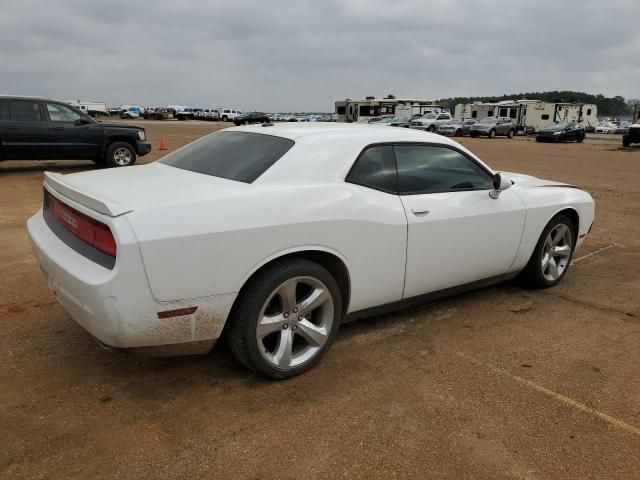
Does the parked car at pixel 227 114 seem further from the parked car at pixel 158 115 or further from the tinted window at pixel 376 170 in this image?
the tinted window at pixel 376 170

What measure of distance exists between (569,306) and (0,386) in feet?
13.6

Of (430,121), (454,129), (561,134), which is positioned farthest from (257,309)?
(430,121)

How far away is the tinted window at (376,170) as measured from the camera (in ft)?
11.2

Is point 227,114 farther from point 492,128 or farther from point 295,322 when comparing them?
point 295,322

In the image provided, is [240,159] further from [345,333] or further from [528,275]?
[528,275]

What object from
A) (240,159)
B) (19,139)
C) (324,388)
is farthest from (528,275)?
(19,139)

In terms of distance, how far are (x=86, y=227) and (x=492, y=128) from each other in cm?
3749

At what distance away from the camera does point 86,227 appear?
9.08ft

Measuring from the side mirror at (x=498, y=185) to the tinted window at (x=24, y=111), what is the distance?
34.9ft

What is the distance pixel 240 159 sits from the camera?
11.2ft

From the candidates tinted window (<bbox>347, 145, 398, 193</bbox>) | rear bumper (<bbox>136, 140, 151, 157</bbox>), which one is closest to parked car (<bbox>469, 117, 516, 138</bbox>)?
rear bumper (<bbox>136, 140, 151, 157</bbox>)

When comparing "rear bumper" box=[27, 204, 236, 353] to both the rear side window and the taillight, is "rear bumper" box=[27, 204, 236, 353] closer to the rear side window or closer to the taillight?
the taillight

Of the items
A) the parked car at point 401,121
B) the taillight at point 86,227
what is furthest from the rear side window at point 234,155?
the parked car at point 401,121

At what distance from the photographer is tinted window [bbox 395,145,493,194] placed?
367 centimetres
